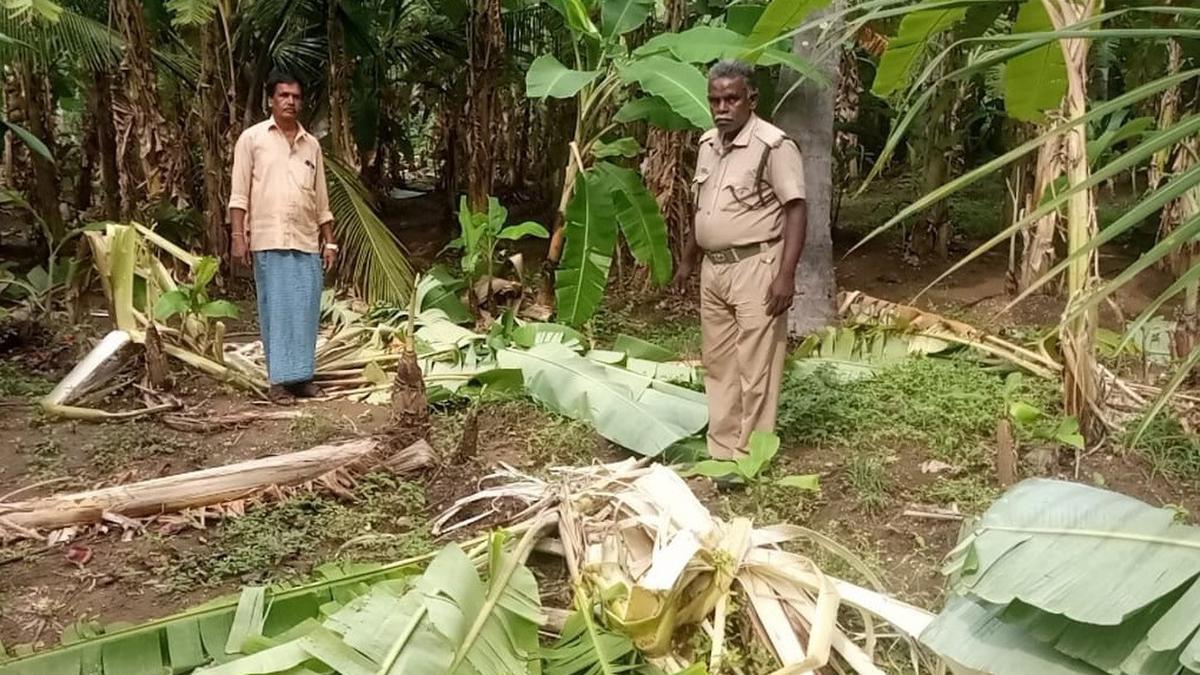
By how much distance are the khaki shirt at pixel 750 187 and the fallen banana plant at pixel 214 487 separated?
1451 millimetres

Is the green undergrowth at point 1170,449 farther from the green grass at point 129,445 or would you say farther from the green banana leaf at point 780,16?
the green grass at point 129,445

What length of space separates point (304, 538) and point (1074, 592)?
243 cm

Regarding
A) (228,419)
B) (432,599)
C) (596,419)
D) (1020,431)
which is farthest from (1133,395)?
(228,419)

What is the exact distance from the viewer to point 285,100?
471 centimetres

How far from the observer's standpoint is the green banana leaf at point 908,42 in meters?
3.68

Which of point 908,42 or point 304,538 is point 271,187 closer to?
point 304,538

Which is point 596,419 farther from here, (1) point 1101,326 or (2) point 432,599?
(1) point 1101,326

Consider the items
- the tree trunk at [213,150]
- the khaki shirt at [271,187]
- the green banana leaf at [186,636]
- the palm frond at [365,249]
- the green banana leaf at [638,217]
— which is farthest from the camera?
the tree trunk at [213,150]

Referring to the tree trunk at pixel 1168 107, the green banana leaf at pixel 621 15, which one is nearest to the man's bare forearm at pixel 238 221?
the green banana leaf at pixel 621 15

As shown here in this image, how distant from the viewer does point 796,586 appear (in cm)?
261

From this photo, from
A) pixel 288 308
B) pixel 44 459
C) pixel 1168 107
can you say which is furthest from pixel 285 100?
pixel 1168 107

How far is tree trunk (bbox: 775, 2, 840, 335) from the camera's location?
5613 millimetres

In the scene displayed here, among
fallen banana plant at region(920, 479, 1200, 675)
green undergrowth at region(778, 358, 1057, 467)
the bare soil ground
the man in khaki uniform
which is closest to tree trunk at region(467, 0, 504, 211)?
the bare soil ground

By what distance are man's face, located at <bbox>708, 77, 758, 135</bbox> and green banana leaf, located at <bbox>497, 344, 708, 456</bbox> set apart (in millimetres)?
1230
